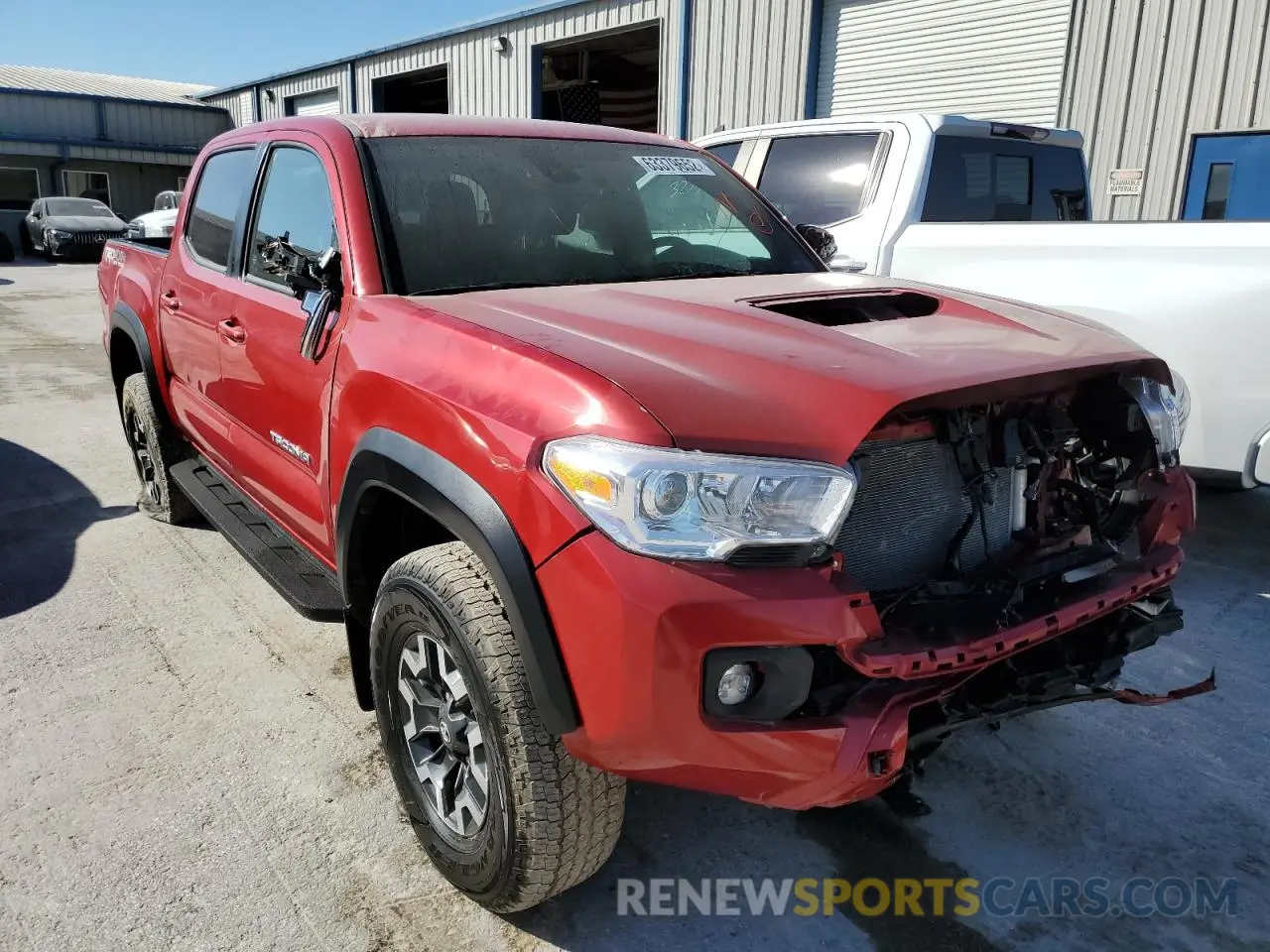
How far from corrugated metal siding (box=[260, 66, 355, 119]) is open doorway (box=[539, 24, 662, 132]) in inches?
209

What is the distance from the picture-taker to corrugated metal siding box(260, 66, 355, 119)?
21375 mm

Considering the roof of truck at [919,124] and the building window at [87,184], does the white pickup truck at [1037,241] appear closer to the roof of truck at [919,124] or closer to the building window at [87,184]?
the roof of truck at [919,124]

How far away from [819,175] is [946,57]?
701 cm

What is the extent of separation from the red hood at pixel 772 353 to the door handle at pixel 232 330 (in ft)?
3.61

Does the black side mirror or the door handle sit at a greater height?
the black side mirror

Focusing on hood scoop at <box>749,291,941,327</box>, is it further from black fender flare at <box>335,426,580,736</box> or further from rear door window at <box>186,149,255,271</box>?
rear door window at <box>186,149,255,271</box>

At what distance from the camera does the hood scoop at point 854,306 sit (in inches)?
98.3

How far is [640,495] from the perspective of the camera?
68.7 inches

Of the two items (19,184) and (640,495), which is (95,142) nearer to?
(19,184)

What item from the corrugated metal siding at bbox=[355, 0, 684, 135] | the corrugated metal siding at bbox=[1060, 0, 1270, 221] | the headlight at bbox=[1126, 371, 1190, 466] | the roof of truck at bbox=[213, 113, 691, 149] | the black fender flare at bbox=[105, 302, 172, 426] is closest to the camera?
the headlight at bbox=[1126, 371, 1190, 466]

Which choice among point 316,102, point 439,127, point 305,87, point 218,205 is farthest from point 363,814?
point 305,87

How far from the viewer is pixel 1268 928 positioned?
7.47 ft

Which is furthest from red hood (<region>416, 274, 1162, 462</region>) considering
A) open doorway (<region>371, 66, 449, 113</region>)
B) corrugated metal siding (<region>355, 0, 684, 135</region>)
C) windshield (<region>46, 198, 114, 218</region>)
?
windshield (<region>46, 198, 114, 218</region>)

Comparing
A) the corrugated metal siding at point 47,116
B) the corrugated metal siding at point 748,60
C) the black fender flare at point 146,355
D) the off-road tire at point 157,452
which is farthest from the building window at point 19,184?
the black fender flare at point 146,355
